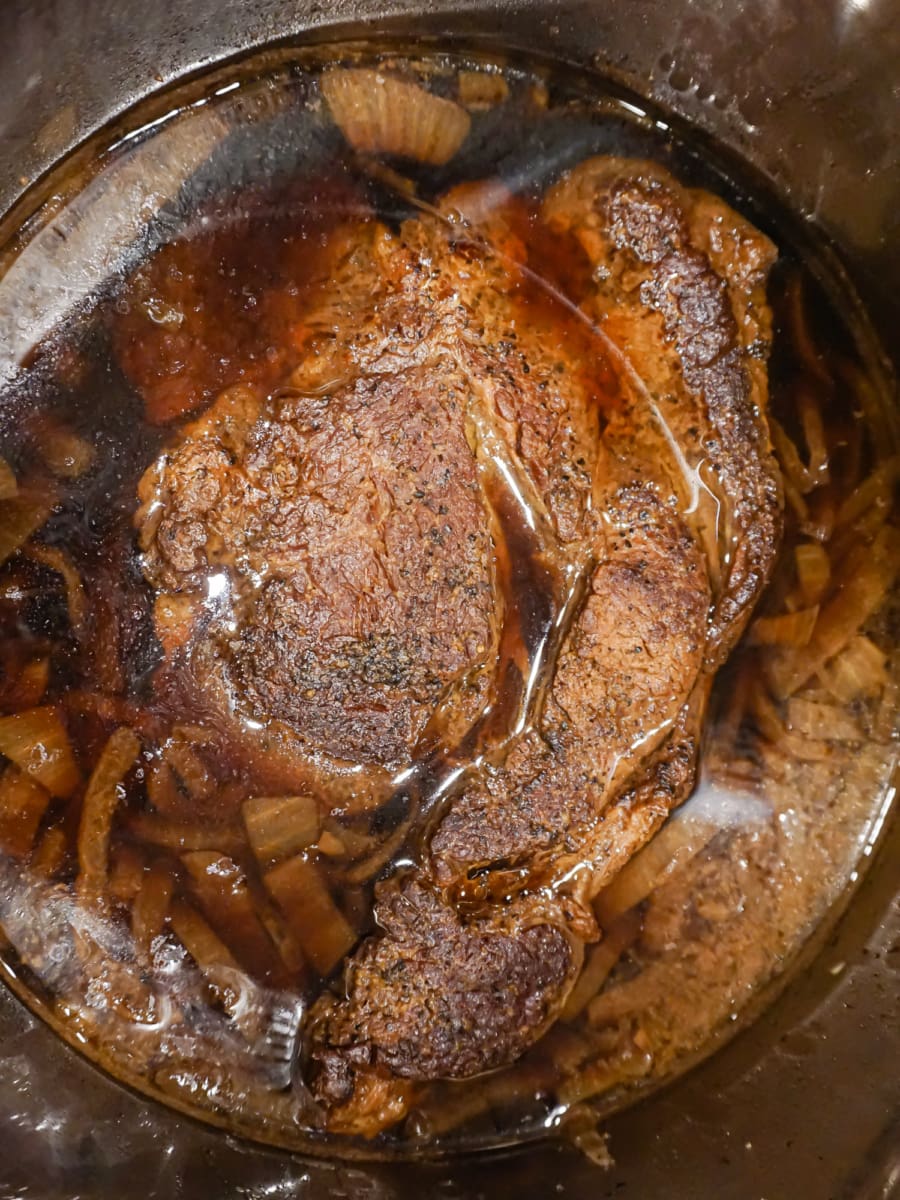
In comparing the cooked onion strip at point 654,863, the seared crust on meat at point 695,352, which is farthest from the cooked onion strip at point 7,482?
the cooked onion strip at point 654,863

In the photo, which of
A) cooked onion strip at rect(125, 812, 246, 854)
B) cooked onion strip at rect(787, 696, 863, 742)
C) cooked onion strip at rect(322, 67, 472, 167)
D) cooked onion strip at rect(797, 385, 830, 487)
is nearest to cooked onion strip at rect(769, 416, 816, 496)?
cooked onion strip at rect(797, 385, 830, 487)

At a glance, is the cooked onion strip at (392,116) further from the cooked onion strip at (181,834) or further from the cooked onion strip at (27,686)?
the cooked onion strip at (181,834)

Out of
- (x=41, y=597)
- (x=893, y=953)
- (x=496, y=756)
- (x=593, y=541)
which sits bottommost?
(x=893, y=953)

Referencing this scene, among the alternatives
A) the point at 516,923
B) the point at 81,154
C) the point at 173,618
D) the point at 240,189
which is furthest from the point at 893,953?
the point at 81,154

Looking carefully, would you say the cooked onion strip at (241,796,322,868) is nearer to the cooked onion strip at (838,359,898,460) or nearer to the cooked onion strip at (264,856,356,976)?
the cooked onion strip at (264,856,356,976)

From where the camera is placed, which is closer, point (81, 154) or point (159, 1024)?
point (159, 1024)

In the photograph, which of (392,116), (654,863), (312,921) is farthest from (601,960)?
(392,116)

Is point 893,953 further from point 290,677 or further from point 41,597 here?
point 41,597
